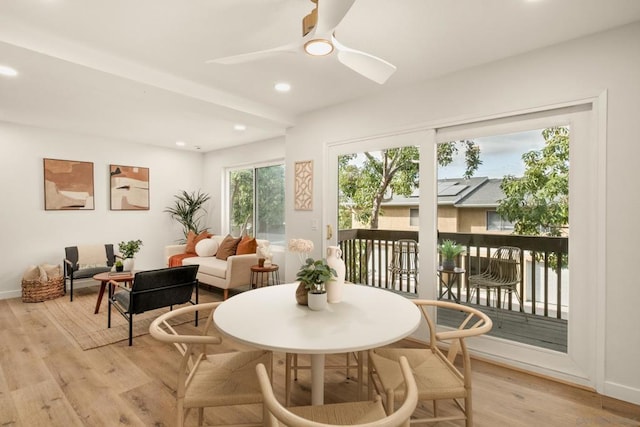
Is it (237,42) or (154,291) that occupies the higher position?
(237,42)

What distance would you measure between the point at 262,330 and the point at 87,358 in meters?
2.24

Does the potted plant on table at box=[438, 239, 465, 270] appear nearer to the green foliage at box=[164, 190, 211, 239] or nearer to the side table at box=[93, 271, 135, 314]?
the side table at box=[93, 271, 135, 314]

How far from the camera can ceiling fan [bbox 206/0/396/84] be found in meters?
1.46

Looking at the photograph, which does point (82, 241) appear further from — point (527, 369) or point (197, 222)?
point (527, 369)

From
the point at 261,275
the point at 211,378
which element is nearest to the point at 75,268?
the point at 261,275

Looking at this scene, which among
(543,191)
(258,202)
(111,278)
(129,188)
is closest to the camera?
(543,191)

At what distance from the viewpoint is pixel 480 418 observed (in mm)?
1999

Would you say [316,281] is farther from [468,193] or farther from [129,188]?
[129,188]

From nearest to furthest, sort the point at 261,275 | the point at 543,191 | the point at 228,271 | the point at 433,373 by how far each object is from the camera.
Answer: the point at 433,373
the point at 543,191
the point at 228,271
the point at 261,275

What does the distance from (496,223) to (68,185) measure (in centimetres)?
585

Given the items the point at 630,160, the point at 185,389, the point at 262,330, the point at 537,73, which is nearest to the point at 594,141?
the point at 630,160

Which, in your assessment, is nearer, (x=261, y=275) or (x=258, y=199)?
(x=261, y=275)

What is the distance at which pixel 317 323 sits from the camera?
1.60m

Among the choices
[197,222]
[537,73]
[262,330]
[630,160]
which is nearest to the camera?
[262,330]
